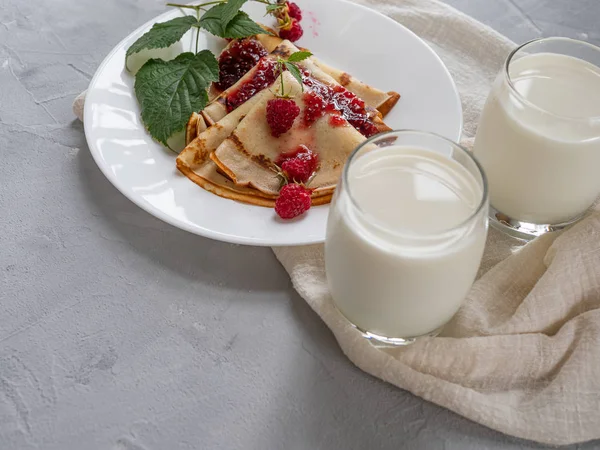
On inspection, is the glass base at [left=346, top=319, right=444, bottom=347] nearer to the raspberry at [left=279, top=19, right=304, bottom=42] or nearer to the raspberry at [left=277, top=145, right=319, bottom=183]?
the raspberry at [left=277, top=145, right=319, bottom=183]

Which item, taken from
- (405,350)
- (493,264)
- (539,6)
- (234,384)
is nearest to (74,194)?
(234,384)

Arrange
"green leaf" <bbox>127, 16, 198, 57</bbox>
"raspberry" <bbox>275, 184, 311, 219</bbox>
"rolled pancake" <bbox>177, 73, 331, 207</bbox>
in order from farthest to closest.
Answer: "green leaf" <bbox>127, 16, 198, 57</bbox>, "rolled pancake" <bbox>177, 73, 331, 207</bbox>, "raspberry" <bbox>275, 184, 311, 219</bbox>

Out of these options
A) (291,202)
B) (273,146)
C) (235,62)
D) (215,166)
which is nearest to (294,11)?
(235,62)

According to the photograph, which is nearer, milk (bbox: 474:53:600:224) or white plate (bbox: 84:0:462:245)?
milk (bbox: 474:53:600:224)

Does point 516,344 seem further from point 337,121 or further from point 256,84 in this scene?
point 256,84

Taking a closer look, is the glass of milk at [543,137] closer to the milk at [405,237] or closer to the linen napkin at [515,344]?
the linen napkin at [515,344]

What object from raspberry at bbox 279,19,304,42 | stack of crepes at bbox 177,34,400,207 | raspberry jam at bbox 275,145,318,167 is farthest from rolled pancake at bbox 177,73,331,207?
raspberry at bbox 279,19,304,42

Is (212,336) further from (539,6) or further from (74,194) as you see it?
(539,6)
